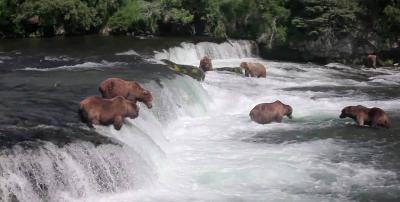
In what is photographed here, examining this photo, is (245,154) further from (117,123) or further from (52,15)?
(52,15)

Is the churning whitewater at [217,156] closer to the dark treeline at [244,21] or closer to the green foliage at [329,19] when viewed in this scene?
the dark treeline at [244,21]

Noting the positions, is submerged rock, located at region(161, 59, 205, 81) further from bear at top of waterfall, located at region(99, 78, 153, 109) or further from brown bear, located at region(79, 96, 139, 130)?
brown bear, located at region(79, 96, 139, 130)

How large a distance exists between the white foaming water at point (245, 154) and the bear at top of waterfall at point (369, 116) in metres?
0.81

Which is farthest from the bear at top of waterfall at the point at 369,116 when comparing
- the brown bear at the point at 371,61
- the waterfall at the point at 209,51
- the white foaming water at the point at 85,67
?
the brown bear at the point at 371,61

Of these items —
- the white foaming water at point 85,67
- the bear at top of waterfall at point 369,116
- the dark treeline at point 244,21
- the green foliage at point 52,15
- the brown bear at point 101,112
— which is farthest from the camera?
the green foliage at point 52,15

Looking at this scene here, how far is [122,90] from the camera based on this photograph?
1509 cm

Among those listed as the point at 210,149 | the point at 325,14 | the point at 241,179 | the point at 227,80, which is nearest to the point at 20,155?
the point at 241,179

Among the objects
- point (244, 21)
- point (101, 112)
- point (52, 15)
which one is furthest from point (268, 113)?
point (52, 15)

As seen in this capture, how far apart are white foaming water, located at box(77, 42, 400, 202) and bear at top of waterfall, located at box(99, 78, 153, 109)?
4.09 feet

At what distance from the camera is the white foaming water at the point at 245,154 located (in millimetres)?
11641

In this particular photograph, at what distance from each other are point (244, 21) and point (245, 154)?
72.1 ft

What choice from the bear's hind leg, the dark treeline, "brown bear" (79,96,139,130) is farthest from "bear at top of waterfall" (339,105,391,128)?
the dark treeline

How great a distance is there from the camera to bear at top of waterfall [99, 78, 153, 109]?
1502cm

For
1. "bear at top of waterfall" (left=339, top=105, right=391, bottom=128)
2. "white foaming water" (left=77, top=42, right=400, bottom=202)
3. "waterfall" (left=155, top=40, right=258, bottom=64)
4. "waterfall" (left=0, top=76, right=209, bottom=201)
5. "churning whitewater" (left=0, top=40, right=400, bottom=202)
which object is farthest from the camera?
"waterfall" (left=155, top=40, right=258, bottom=64)
